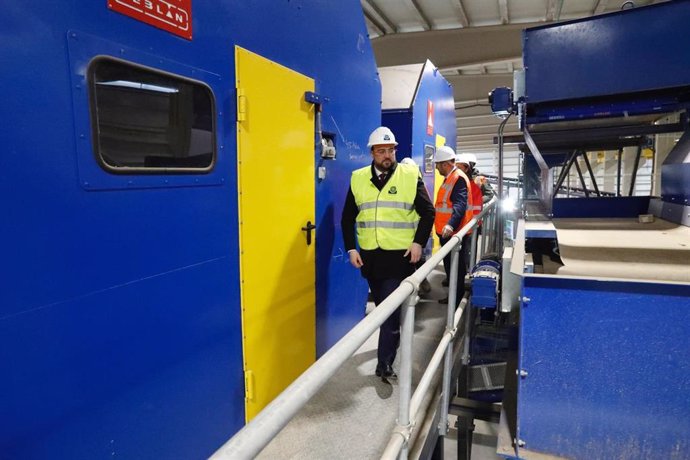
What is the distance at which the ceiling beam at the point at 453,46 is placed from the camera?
750cm

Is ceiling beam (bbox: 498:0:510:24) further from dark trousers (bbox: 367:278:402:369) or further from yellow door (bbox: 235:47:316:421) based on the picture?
dark trousers (bbox: 367:278:402:369)

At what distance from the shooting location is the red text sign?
149cm

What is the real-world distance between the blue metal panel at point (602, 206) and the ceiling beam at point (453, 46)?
3.72 metres

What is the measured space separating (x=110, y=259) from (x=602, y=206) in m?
5.02

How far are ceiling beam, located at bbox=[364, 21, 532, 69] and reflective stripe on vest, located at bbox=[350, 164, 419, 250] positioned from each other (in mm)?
5814

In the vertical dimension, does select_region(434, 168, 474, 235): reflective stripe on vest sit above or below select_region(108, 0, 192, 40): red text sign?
below

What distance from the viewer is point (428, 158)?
5527mm

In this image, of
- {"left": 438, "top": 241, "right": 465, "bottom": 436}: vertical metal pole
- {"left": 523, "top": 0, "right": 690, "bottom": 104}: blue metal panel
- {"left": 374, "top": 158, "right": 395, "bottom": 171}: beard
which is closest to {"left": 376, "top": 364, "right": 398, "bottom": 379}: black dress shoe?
{"left": 438, "top": 241, "right": 465, "bottom": 436}: vertical metal pole

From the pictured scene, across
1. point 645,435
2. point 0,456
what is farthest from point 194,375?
point 645,435

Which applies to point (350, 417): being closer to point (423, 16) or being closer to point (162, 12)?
point (162, 12)

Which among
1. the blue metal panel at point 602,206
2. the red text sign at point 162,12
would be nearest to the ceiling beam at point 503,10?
the blue metal panel at point 602,206

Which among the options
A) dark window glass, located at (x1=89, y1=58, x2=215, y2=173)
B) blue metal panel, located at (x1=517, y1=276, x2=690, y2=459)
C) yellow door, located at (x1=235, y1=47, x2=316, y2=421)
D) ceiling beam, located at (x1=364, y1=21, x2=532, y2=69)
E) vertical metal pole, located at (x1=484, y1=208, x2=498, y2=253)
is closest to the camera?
dark window glass, located at (x1=89, y1=58, x2=215, y2=173)

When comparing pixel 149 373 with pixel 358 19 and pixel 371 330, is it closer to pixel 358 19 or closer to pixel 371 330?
pixel 371 330

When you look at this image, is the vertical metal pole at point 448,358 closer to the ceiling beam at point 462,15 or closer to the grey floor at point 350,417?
the grey floor at point 350,417
